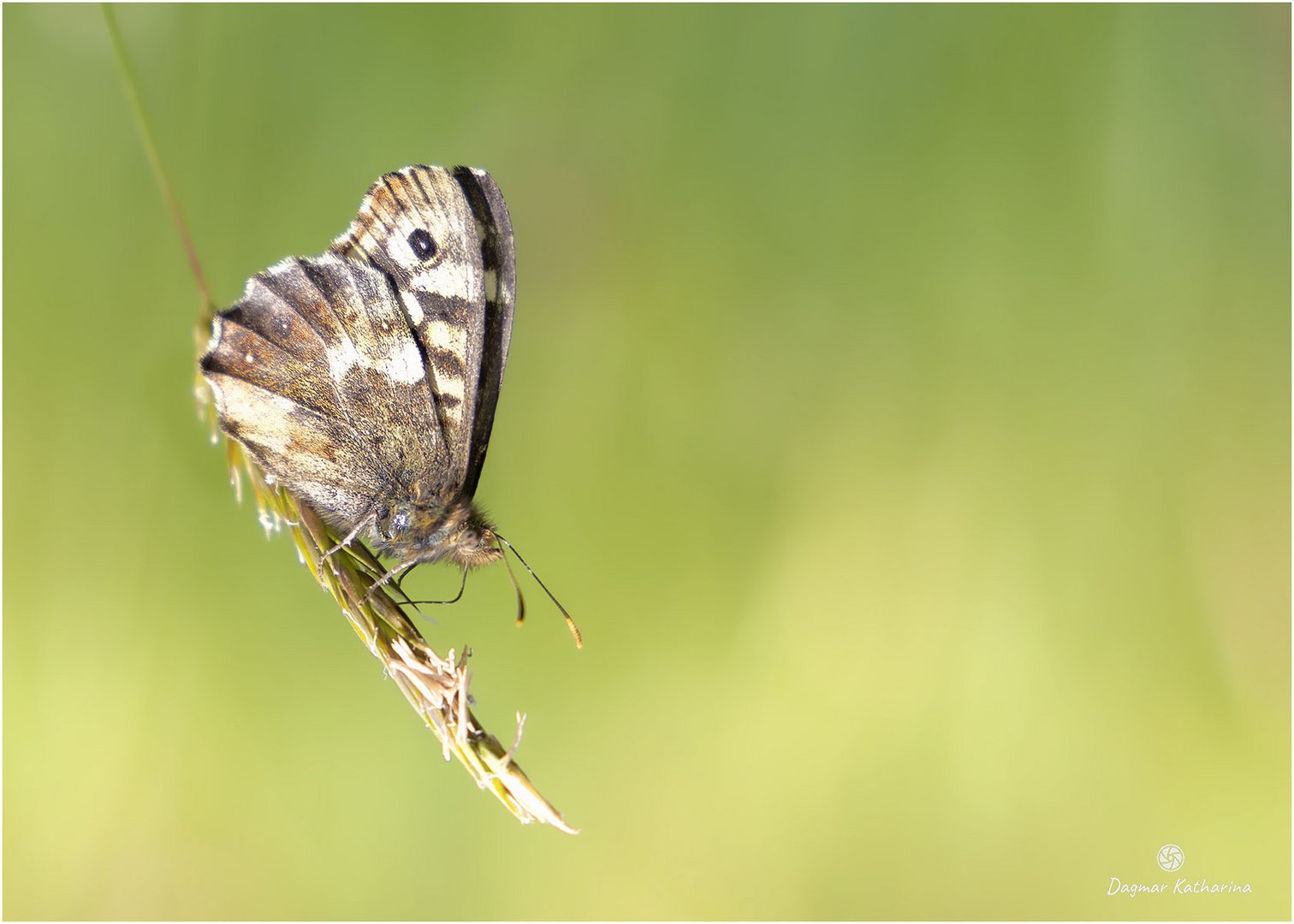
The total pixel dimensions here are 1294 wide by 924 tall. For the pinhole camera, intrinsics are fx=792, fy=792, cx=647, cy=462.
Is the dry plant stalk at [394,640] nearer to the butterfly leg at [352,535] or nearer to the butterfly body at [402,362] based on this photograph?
the butterfly leg at [352,535]

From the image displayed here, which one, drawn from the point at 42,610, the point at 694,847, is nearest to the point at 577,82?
the point at 42,610

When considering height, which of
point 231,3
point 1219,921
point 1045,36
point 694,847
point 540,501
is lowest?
point 1219,921

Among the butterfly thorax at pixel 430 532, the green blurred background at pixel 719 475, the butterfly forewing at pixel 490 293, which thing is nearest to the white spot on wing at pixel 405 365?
the butterfly forewing at pixel 490 293

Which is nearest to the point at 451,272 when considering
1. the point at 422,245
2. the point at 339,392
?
the point at 422,245

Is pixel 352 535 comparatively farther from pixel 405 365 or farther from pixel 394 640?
pixel 405 365

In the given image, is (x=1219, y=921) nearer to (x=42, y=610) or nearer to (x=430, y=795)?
(x=430, y=795)

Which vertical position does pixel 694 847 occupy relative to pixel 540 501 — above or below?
below

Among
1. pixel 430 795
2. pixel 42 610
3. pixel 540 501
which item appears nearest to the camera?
→ pixel 42 610
